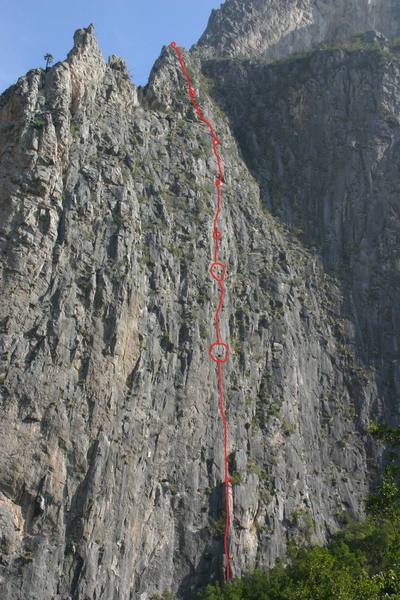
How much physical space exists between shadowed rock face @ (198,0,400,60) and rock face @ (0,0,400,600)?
60.6 ft

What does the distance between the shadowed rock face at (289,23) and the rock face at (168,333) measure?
60.6 feet

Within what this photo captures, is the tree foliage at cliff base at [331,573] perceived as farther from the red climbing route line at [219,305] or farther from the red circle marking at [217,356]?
the red circle marking at [217,356]

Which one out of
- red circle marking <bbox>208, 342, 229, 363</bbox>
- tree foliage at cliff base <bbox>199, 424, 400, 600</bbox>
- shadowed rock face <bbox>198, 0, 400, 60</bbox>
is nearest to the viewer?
tree foliage at cliff base <bbox>199, 424, 400, 600</bbox>

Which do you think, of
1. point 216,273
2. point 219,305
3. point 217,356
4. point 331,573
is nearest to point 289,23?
point 216,273

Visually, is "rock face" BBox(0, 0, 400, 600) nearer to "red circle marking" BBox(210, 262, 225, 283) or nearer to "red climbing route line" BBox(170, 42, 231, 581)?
"red climbing route line" BBox(170, 42, 231, 581)

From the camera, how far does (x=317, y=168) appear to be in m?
48.8

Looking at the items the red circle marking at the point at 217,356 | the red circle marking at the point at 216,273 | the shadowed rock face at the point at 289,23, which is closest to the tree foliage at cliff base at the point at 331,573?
the red circle marking at the point at 217,356

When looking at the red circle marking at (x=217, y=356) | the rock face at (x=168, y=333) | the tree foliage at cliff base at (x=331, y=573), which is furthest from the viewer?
the red circle marking at (x=217, y=356)

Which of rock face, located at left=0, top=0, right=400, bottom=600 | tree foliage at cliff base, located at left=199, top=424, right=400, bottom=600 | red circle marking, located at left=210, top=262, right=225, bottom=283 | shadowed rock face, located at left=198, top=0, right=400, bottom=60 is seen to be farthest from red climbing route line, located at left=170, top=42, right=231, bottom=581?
shadowed rock face, located at left=198, top=0, right=400, bottom=60

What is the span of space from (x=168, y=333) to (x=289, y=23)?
46.2 metres

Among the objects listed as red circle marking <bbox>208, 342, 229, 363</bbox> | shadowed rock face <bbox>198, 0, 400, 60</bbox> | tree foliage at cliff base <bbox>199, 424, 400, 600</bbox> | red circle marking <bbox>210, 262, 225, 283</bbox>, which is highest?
shadowed rock face <bbox>198, 0, 400, 60</bbox>

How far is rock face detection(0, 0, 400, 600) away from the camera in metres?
27.2

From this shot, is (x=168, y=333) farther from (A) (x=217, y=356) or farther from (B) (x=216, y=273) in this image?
(B) (x=216, y=273)

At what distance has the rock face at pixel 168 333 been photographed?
Result: 27.2m
